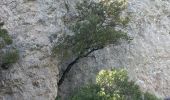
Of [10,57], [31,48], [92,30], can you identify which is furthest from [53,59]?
[92,30]

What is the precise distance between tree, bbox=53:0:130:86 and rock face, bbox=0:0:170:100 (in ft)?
3.04

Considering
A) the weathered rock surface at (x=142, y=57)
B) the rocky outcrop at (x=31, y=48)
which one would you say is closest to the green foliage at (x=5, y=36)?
the rocky outcrop at (x=31, y=48)

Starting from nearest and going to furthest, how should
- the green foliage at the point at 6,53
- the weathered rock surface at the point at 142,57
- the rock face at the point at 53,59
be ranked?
the green foliage at the point at 6,53 → the rock face at the point at 53,59 → the weathered rock surface at the point at 142,57

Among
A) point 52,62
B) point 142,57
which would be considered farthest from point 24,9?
point 142,57

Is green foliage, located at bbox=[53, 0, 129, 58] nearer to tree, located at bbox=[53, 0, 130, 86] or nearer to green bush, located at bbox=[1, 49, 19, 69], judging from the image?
tree, located at bbox=[53, 0, 130, 86]

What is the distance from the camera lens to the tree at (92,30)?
25969mm

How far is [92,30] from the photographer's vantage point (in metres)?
25.9

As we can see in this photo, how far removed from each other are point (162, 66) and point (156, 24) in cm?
290

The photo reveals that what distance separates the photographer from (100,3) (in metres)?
27.2

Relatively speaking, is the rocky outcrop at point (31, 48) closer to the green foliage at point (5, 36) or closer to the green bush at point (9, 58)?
the green bush at point (9, 58)

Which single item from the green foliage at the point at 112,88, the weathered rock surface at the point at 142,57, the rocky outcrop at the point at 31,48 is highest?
the green foliage at the point at 112,88

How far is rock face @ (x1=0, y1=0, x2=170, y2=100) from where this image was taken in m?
25.8

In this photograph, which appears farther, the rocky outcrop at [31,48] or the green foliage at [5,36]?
the rocky outcrop at [31,48]

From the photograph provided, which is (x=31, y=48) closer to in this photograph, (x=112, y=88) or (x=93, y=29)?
(x=93, y=29)
